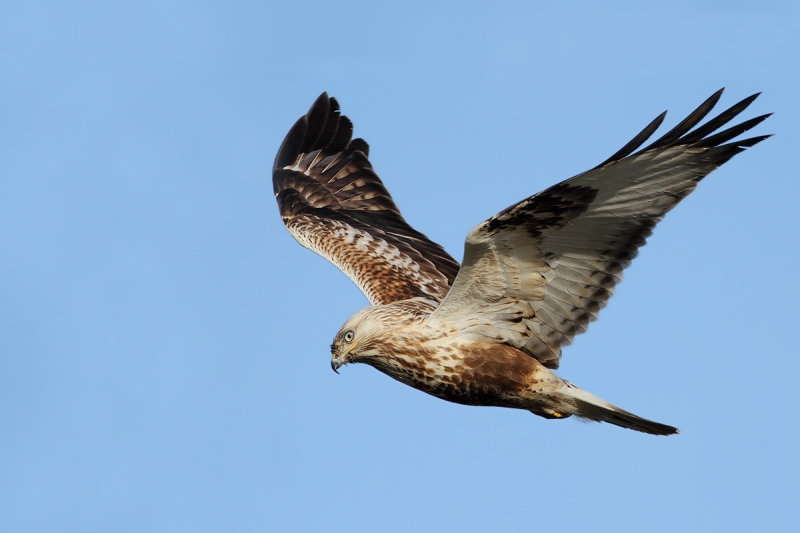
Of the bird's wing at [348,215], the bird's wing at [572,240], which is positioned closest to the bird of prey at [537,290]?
the bird's wing at [572,240]

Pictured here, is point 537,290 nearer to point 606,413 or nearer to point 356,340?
point 606,413

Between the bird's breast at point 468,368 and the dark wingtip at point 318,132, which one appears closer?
the bird's breast at point 468,368

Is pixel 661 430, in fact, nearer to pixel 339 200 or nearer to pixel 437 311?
pixel 437 311

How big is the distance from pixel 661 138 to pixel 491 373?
7.43 feet

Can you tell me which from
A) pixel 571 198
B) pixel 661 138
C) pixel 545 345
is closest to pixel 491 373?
pixel 545 345

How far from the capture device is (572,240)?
7.91m

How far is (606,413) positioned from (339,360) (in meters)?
2.11

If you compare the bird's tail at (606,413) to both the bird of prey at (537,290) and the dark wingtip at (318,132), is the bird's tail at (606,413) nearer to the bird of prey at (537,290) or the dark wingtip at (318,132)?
the bird of prey at (537,290)

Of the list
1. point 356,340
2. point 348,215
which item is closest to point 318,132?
point 348,215

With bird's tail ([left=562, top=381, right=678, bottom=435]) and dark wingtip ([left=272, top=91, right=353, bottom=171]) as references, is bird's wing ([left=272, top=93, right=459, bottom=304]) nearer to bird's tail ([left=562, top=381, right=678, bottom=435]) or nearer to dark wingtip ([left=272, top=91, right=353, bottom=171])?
dark wingtip ([left=272, top=91, right=353, bottom=171])

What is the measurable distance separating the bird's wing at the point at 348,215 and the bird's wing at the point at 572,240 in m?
1.86

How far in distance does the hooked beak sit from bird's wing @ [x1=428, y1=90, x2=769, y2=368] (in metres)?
0.74

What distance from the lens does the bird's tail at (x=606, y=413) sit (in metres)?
8.44

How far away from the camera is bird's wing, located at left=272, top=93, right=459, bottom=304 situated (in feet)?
34.7
